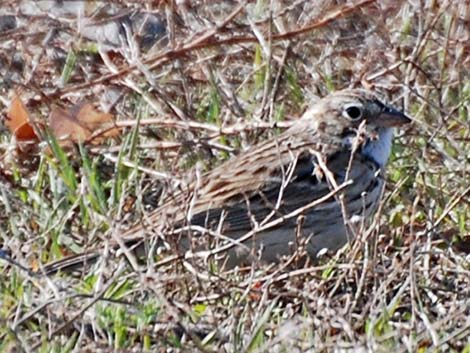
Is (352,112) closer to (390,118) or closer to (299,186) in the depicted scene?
(390,118)

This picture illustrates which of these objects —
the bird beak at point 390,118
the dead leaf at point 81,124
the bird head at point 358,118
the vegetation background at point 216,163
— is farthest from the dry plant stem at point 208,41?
the bird beak at point 390,118

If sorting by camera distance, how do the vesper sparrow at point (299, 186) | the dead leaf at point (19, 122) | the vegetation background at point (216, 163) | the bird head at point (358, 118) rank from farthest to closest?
the dead leaf at point (19, 122) → the bird head at point (358, 118) → the vesper sparrow at point (299, 186) → the vegetation background at point (216, 163)

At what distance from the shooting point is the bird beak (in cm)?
658

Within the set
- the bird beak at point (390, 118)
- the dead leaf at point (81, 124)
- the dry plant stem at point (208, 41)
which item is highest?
the dry plant stem at point (208, 41)

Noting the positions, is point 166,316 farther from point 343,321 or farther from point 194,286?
point 343,321

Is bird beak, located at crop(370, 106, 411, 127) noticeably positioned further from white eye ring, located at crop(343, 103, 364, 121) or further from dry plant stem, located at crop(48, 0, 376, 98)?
dry plant stem, located at crop(48, 0, 376, 98)

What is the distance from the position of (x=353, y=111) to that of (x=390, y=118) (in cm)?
21

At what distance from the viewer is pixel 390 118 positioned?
6586 millimetres

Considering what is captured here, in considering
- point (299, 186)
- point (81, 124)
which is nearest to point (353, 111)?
point (299, 186)

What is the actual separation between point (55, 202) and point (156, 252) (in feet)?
2.74

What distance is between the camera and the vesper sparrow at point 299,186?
19.1 feet

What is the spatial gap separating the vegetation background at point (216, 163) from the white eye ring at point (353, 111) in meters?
0.31

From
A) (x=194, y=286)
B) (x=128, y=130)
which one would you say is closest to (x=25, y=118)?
(x=128, y=130)

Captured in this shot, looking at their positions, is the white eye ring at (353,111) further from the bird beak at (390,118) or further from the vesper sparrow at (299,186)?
the bird beak at (390,118)
